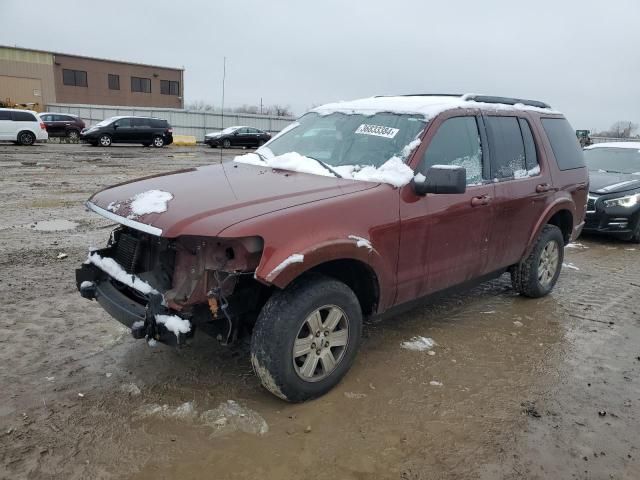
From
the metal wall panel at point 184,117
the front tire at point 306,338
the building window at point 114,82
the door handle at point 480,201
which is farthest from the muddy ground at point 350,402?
the building window at point 114,82

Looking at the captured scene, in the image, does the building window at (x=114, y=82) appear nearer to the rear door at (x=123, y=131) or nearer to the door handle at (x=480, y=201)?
the rear door at (x=123, y=131)

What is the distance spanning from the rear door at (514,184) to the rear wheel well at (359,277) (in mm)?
1402

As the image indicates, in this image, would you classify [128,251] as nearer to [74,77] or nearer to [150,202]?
[150,202]

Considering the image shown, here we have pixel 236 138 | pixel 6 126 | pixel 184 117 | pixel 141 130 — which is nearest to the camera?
pixel 6 126

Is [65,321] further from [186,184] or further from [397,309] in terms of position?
[397,309]

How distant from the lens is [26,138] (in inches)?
934

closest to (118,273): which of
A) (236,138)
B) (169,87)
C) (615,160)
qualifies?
(615,160)

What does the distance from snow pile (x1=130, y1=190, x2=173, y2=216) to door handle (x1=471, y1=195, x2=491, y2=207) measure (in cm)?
231

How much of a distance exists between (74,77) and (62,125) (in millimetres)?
28047

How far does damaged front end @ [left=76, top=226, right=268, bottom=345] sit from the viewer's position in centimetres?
295

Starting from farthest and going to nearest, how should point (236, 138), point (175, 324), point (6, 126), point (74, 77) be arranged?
point (74, 77), point (236, 138), point (6, 126), point (175, 324)

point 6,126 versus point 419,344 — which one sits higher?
point 419,344

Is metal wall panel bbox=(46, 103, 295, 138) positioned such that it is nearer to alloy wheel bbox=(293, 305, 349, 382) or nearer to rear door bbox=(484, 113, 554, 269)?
rear door bbox=(484, 113, 554, 269)

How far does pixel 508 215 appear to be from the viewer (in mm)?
4551
